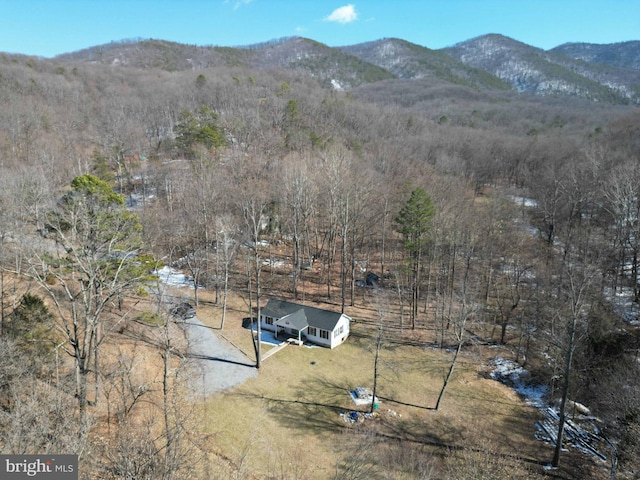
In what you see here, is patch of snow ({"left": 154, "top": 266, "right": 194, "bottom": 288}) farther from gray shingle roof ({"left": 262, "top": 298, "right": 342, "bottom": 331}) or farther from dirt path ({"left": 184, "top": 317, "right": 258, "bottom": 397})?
gray shingle roof ({"left": 262, "top": 298, "right": 342, "bottom": 331})

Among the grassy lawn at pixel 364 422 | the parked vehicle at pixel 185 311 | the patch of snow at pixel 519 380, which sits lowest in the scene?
the patch of snow at pixel 519 380

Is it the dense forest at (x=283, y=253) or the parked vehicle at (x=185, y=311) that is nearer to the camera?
the dense forest at (x=283, y=253)

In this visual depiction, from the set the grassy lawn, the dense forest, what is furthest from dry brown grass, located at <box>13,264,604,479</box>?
Answer: the dense forest

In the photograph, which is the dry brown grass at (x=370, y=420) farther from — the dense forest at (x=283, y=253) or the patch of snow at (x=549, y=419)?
the patch of snow at (x=549, y=419)

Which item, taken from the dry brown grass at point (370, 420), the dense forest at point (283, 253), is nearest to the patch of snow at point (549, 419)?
the dense forest at point (283, 253)

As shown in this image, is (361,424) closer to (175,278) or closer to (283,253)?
(175,278)

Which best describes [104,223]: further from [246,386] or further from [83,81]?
[83,81]
